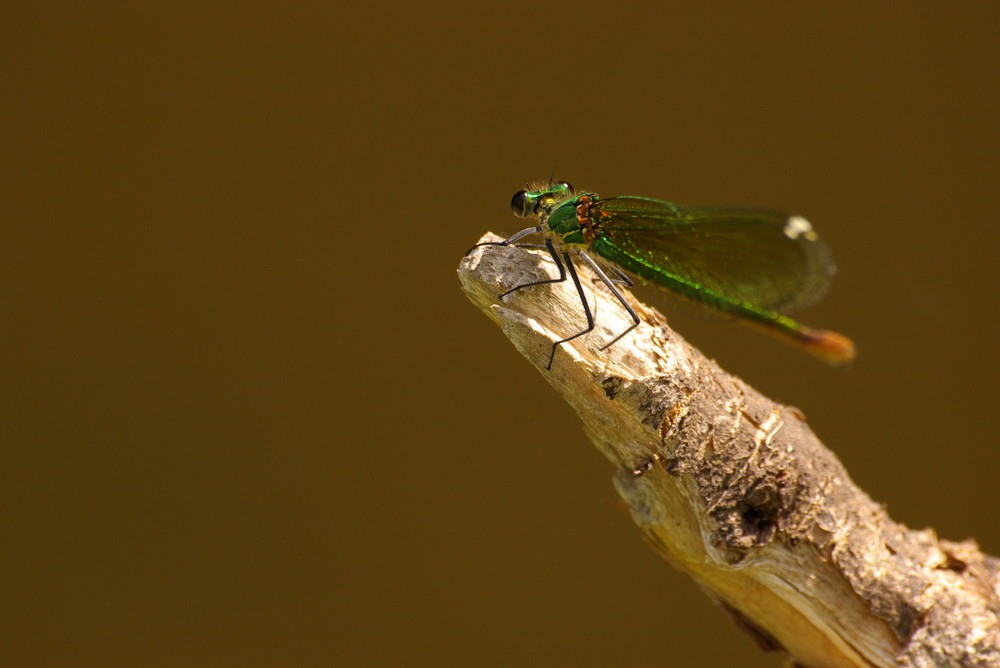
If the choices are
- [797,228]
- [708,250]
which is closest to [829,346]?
[797,228]

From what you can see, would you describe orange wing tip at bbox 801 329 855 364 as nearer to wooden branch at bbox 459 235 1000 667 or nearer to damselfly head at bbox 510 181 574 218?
wooden branch at bbox 459 235 1000 667

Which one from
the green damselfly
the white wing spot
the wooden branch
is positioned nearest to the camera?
the wooden branch

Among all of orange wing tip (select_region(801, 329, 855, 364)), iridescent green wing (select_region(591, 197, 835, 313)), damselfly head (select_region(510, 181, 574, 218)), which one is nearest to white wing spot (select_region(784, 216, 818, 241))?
iridescent green wing (select_region(591, 197, 835, 313))

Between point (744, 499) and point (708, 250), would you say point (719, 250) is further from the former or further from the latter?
point (744, 499)

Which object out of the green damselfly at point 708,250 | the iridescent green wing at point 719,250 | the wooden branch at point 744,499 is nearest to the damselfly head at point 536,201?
the green damselfly at point 708,250

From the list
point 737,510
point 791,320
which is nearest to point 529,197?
point 791,320
